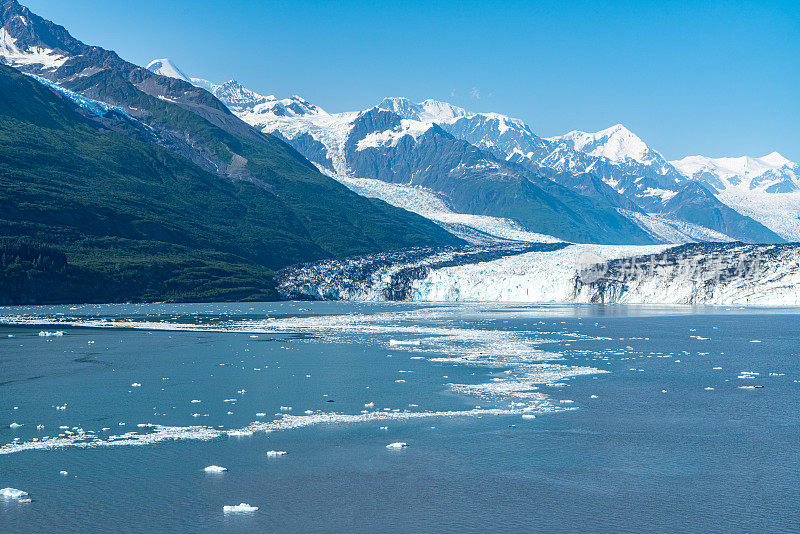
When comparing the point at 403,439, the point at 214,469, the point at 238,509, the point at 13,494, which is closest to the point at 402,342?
the point at 403,439

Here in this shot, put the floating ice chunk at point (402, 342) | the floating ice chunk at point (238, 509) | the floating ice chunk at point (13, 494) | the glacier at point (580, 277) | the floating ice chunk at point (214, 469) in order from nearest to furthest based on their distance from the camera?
the floating ice chunk at point (238, 509) → the floating ice chunk at point (13, 494) → the floating ice chunk at point (214, 469) → the floating ice chunk at point (402, 342) → the glacier at point (580, 277)

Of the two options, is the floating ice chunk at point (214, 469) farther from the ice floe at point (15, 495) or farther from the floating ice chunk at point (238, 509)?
the ice floe at point (15, 495)

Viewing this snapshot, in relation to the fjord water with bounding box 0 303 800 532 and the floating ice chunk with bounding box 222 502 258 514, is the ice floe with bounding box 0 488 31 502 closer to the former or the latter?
the fjord water with bounding box 0 303 800 532

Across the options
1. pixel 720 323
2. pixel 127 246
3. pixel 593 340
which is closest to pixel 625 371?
pixel 593 340

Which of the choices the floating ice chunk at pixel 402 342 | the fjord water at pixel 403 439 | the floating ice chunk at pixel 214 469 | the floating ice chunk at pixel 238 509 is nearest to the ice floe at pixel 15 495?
the fjord water at pixel 403 439

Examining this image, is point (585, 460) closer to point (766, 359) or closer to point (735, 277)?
point (766, 359)

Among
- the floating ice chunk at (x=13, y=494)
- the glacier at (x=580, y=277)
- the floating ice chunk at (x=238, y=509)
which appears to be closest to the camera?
the floating ice chunk at (x=238, y=509)
